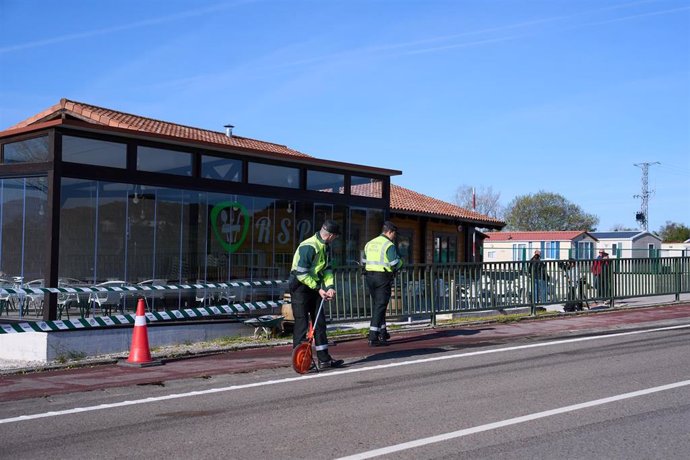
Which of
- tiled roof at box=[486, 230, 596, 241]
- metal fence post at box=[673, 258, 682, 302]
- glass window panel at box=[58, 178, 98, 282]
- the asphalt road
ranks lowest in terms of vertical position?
the asphalt road

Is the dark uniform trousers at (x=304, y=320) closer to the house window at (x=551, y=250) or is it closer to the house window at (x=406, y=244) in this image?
the house window at (x=406, y=244)

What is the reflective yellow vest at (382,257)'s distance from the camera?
475 inches

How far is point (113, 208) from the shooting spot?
14.4 meters

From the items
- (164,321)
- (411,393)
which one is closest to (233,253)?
(164,321)

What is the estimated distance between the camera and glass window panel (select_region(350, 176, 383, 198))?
19.5m

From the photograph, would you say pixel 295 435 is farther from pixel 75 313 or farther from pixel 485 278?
pixel 485 278

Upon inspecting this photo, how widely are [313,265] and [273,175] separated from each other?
317 inches

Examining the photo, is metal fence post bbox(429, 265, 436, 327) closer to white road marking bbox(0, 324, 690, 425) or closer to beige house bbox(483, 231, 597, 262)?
white road marking bbox(0, 324, 690, 425)

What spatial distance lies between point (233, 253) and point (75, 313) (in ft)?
12.6

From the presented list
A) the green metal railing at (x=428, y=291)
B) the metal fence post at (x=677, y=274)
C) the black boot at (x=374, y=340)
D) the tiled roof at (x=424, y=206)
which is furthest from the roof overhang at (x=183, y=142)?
the metal fence post at (x=677, y=274)

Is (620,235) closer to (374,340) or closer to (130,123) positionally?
(130,123)

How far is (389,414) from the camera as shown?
23.4 feet

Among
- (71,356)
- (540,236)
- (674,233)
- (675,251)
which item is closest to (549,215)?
(674,233)

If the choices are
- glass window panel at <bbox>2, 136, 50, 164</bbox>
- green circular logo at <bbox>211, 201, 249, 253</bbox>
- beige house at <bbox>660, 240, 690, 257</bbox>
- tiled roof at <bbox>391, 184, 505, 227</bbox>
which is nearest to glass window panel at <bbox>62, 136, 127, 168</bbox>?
glass window panel at <bbox>2, 136, 50, 164</bbox>
